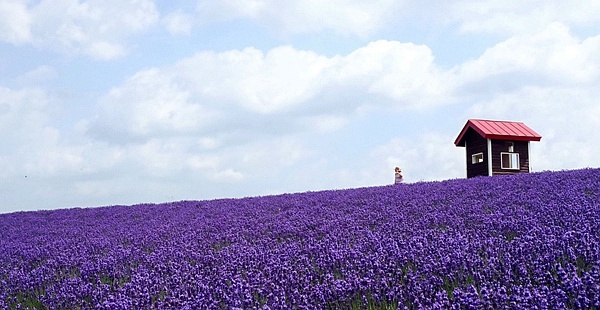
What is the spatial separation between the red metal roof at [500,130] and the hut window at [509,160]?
617mm

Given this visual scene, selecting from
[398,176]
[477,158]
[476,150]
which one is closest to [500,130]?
[476,150]

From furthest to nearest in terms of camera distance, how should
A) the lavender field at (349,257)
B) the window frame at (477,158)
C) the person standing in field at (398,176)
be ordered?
the person standing in field at (398,176) → the window frame at (477,158) → the lavender field at (349,257)

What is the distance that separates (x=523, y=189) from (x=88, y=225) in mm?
9370

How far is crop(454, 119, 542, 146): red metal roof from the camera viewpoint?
19984 millimetres

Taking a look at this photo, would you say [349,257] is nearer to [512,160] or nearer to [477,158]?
[477,158]

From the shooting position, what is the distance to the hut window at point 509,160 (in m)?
20.3

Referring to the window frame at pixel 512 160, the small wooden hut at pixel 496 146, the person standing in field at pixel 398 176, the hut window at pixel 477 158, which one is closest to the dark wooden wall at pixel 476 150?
the small wooden hut at pixel 496 146

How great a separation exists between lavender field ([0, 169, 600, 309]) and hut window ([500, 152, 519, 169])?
9.44m

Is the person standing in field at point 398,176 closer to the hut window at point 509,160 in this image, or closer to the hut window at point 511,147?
the hut window at point 509,160

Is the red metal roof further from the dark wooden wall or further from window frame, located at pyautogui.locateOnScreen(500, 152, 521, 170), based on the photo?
A: window frame, located at pyautogui.locateOnScreen(500, 152, 521, 170)

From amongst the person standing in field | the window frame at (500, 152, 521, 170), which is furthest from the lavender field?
the person standing in field

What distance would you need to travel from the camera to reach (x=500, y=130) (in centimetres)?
2048

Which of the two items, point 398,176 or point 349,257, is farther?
point 398,176

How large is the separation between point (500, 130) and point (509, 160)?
3.86 feet
